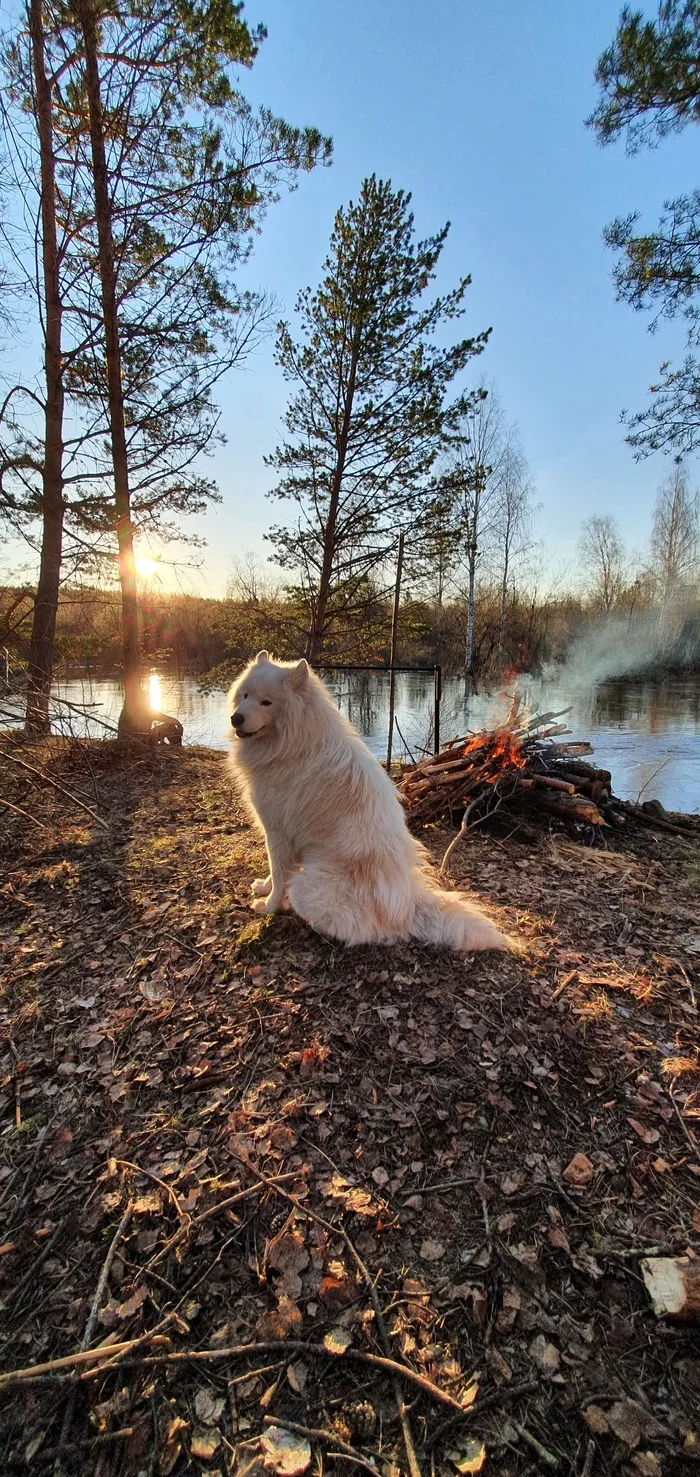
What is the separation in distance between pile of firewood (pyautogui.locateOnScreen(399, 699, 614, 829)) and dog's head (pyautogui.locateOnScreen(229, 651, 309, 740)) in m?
2.45

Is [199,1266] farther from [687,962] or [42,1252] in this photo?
[687,962]

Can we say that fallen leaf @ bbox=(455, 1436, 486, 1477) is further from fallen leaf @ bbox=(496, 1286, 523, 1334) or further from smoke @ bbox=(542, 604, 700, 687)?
smoke @ bbox=(542, 604, 700, 687)

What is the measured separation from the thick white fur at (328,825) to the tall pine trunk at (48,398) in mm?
4151

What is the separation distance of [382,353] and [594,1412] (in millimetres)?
11464

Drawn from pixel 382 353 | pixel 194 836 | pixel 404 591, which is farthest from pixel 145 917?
pixel 382 353

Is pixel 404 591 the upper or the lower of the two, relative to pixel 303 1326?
upper

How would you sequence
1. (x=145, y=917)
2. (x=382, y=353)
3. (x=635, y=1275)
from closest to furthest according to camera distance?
(x=635, y=1275)
(x=145, y=917)
(x=382, y=353)

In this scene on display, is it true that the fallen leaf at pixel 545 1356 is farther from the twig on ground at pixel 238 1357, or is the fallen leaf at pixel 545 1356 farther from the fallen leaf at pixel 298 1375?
the fallen leaf at pixel 298 1375

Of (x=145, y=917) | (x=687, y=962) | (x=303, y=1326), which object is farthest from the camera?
(x=145, y=917)

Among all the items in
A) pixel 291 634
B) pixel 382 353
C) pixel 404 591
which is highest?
pixel 382 353

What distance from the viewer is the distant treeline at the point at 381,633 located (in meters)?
8.47

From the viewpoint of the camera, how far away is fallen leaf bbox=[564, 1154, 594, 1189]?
6.02 feet

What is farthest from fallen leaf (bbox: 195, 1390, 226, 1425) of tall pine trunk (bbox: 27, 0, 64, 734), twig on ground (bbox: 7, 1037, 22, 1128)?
tall pine trunk (bbox: 27, 0, 64, 734)

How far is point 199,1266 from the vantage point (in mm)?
1606
